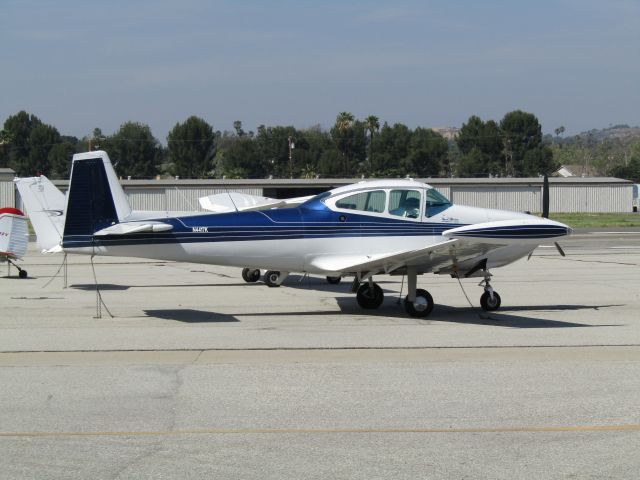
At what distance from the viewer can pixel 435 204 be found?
1440cm

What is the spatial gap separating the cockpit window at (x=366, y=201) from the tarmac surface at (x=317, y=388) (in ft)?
5.83

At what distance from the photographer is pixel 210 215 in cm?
1385

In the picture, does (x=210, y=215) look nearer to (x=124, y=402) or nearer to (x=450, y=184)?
(x=124, y=402)

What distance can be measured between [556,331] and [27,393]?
7.37 metres

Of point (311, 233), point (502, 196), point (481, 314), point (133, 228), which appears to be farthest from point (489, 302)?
point (502, 196)

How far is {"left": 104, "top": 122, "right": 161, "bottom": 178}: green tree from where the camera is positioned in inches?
4385

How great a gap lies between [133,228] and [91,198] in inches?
38.4

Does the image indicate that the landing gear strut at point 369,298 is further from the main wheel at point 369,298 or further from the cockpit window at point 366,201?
the cockpit window at point 366,201

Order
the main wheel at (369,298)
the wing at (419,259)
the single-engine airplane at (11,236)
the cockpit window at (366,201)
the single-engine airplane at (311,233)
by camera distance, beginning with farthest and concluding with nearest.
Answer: the single-engine airplane at (11,236)
the main wheel at (369,298)
the cockpit window at (366,201)
the single-engine airplane at (311,233)
the wing at (419,259)

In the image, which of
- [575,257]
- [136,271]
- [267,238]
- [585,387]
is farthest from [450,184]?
[585,387]

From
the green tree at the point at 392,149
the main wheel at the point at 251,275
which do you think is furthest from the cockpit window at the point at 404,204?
the green tree at the point at 392,149

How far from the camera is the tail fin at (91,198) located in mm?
13539

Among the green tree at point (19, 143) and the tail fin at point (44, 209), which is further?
the green tree at point (19, 143)

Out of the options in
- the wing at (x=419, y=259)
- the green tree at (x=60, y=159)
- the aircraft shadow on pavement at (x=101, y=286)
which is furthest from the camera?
the green tree at (x=60, y=159)
